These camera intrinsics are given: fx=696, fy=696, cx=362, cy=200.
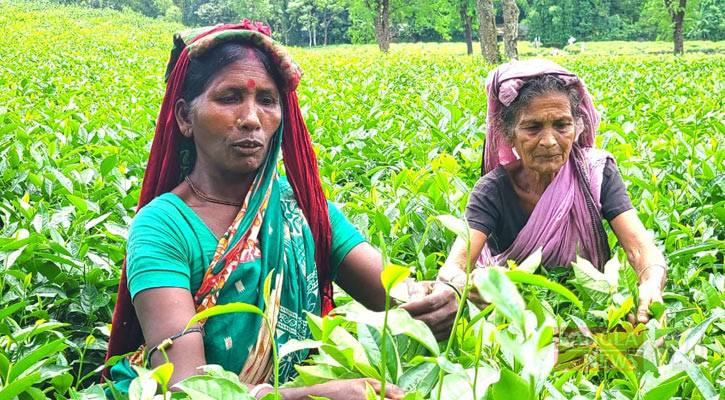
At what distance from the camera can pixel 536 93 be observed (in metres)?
2.13

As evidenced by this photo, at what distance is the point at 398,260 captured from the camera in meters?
2.13

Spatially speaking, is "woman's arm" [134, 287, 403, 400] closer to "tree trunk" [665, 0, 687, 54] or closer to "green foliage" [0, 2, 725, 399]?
"green foliage" [0, 2, 725, 399]

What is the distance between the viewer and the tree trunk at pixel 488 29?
1053 cm

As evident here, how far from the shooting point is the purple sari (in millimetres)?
2131

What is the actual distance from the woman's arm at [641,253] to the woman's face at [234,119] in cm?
101

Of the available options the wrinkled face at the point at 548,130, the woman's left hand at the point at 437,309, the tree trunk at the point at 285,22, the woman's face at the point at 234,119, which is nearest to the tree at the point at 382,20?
the wrinkled face at the point at 548,130

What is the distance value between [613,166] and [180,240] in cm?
140

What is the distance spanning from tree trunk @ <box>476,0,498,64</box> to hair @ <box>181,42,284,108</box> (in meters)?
9.26

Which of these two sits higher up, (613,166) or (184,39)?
(184,39)

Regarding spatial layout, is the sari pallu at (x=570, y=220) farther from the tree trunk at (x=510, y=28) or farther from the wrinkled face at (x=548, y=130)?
the tree trunk at (x=510, y=28)

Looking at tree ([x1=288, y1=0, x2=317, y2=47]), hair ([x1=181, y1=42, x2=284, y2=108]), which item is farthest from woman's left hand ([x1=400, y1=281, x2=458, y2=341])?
tree ([x1=288, y1=0, x2=317, y2=47])

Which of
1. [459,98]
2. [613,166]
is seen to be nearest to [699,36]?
[459,98]

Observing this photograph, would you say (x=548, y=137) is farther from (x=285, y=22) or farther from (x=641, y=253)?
(x=285, y=22)

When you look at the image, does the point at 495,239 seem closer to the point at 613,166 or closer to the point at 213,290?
the point at 613,166
